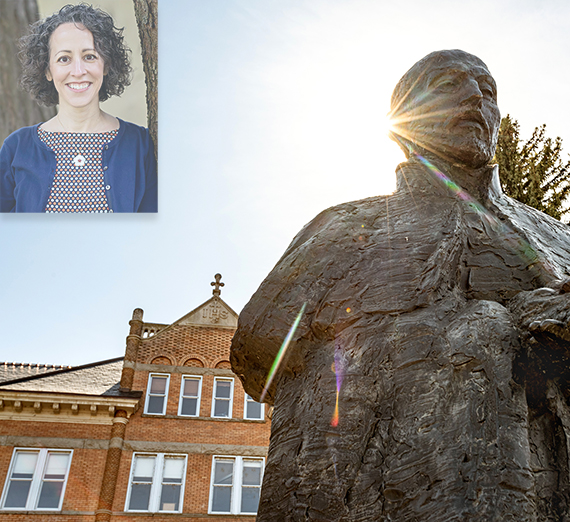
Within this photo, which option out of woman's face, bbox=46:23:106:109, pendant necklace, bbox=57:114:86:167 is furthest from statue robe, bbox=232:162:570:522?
woman's face, bbox=46:23:106:109

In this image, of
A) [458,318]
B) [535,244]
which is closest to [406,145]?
[535,244]

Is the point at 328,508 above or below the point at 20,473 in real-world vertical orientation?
below

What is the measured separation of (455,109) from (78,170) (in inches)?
388

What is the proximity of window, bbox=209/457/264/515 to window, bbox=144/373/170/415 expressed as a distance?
263 cm

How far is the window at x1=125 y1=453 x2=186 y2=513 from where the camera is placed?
711 inches

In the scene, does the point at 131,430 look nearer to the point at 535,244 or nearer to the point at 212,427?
the point at 212,427

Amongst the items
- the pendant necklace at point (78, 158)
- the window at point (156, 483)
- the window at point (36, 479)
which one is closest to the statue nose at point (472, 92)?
the pendant necklace at point (78, 158)

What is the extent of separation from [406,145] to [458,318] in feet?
3.70

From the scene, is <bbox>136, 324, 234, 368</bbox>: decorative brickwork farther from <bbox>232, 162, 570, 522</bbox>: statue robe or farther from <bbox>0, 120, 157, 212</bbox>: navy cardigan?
<bbox>232, 162, 570, 522</bbox>: statue robe

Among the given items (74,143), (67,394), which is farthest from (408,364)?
(67,394)

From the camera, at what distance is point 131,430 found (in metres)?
19.3

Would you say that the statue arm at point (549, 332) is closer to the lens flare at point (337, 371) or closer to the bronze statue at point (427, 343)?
the bronze statue at point (427, 343)

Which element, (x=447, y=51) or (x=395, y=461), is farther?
(x=447, y=51)

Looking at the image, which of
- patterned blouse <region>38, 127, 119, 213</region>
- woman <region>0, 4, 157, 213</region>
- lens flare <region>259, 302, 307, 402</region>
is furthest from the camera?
woman <region>0, 4, 157, 213</region>
